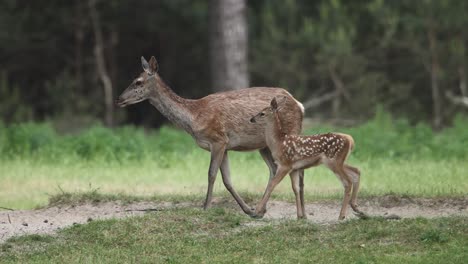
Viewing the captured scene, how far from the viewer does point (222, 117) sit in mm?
14352

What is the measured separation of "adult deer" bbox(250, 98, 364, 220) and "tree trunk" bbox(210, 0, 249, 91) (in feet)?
35.7

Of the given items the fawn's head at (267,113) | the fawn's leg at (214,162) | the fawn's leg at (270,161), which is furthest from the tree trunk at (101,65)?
the fawn's head at (267,113)

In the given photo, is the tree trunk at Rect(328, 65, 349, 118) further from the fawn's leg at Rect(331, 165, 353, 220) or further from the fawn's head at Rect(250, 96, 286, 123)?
the fawn's leg at Rect(331, 165, 353, 220)

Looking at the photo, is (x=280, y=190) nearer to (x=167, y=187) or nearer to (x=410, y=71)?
(x=167, y=187)

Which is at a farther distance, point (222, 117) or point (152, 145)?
point (152, 145)

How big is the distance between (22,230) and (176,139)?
29.4 feet

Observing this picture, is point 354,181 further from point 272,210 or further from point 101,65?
point 101,65

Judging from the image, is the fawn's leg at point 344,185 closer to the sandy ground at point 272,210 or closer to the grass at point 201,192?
the sandy ground at point 272,210

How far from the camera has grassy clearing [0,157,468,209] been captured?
16266 mm

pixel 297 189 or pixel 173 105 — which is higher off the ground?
pixel 173 105

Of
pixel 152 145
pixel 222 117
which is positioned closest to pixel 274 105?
pixel 222 117

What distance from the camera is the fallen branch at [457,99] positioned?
2733 cm

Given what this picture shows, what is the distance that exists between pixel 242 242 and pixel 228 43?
13.1 metres

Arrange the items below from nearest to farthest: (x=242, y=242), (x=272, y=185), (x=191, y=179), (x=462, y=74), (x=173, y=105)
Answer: (x=242, y=242), (x=272, y=185), (x=173, y=105), (x=191, y=179), (x=462, y=74)
